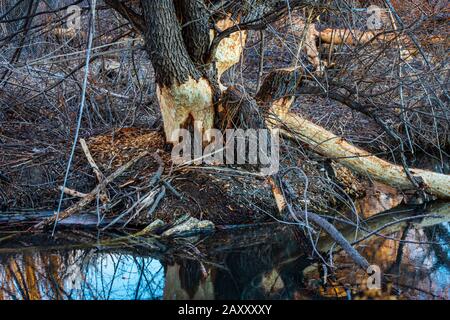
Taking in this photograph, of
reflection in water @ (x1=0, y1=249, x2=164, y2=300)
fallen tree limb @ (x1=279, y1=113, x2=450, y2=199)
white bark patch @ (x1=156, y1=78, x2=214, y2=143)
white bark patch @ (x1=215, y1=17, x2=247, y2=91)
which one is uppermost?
white bark patch @ (x1=215, y1=17, x2=247, y2=91)

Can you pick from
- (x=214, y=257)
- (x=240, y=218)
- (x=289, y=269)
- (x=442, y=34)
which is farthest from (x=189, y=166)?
(x=442, y=34)

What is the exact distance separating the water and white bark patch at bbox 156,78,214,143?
1272mm

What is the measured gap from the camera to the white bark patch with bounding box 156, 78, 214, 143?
19.0ft

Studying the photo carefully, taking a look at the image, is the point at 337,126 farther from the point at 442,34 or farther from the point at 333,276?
the point at 333,276

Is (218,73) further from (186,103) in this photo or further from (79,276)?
(79,276)

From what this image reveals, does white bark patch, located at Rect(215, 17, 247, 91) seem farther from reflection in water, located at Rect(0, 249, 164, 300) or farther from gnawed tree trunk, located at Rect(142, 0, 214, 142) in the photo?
reflection in water, located at Rect(0, 249, 164, 300)

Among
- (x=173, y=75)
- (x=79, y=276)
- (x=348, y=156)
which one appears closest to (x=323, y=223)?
(x=348, y=156)

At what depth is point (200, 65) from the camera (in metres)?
5.86

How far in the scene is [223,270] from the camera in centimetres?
→ 457

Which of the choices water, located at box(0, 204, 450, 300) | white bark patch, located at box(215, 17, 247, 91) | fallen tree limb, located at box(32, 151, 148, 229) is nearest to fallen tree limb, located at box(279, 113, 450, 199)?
white bark patch, located at box(215, 17, 247, 91)

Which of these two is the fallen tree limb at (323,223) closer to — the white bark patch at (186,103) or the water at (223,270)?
the water at (223,270)

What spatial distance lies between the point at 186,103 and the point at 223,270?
76.3 inches
